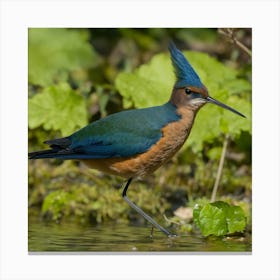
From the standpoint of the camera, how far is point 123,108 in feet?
24.6

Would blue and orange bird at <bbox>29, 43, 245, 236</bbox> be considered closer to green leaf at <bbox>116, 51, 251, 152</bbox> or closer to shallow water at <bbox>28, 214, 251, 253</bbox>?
shallow water at <bbox>28, 214, 251, 253</bbox>

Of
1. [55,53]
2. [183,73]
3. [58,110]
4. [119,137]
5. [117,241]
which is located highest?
[55,53]

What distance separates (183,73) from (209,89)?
128cm

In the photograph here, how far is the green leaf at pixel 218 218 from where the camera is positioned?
5.85 meters

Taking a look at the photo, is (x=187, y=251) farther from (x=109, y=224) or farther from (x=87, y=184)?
(x=87, y=184)

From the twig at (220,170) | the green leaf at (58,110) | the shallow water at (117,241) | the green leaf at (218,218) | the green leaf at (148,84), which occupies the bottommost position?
the shallow water at (117,241)

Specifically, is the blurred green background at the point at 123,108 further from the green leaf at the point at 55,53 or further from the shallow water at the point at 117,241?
the shallow water at the point at 117,241

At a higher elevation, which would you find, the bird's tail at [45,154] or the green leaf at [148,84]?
the green leaf at [148,84]

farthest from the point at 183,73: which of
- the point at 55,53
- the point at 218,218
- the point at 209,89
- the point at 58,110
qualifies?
the point at 55,53

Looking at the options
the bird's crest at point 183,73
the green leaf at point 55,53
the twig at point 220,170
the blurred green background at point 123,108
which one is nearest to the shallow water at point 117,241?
the blurred green background at point 123,108

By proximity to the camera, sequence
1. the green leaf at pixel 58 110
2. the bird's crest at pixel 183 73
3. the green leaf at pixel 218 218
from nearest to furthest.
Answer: the bird's crest at pixel 183 73 → the green leaf at pixel 218 218 → the green leaf at pixel 58 110

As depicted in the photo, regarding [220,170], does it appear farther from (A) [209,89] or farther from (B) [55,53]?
(B) [55,53]

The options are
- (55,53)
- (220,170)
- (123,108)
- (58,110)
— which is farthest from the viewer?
(123,108)
